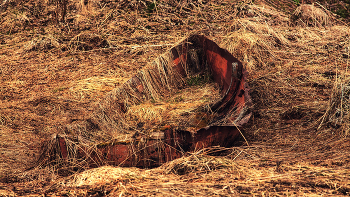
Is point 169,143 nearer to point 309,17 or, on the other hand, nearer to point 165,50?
point 165,50

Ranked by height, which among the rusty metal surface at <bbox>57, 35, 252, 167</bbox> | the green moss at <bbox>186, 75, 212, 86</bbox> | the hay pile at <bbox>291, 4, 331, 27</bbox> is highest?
the hay pile at <bbox>291, 4, 331, 27</bbox>

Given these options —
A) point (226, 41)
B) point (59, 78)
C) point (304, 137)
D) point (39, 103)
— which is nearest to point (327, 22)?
point (226, 41)

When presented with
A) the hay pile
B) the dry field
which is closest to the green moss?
the dry field

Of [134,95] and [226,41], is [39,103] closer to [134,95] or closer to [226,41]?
[134,95]

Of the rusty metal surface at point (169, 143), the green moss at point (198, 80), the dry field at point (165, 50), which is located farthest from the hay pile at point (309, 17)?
the rusty metal surface at point (169, 143)

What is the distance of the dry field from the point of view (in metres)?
3.97

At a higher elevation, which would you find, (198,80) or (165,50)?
(165,50)

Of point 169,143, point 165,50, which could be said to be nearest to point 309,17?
point 165,50

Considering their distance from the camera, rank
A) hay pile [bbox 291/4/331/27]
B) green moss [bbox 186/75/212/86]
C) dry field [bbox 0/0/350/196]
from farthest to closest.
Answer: hay pile [bbox 291/4/331/27], green moss [bbox 186/75/212/86], dry field [bbox 0/0/350/196]

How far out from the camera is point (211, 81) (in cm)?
739

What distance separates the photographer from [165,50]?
29.8 feet

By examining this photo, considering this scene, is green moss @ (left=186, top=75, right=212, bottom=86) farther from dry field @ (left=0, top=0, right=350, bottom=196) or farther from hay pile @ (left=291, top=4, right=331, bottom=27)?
hay pile @ (left=291, top=4, right=331, bottom=27)

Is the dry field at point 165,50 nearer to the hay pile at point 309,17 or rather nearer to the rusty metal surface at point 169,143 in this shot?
the hay pile at point 309,17

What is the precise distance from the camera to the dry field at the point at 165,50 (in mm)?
3971
